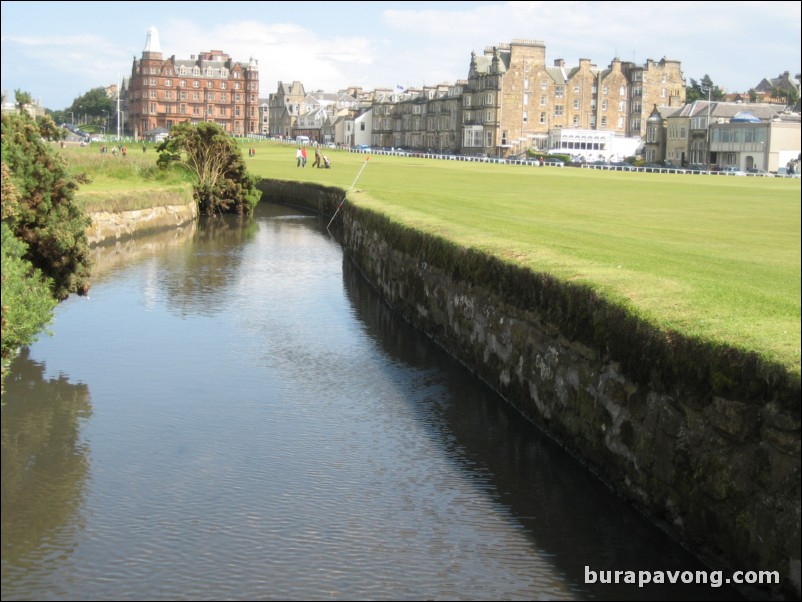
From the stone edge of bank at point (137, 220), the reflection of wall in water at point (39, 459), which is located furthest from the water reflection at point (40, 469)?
the stone edge of bank at point (137, 220)

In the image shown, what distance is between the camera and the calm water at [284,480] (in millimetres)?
9516

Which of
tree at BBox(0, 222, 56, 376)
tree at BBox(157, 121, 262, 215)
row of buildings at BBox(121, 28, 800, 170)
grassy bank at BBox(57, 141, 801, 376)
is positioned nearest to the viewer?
grassy bank at BBox(57, 141, 801, 376)

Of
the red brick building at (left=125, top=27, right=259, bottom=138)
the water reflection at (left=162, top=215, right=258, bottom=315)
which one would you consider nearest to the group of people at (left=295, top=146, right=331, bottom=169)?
the water reflection at (left=162, top=215, right=258, bottom=315)

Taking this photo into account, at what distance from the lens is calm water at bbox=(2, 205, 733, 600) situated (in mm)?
9516

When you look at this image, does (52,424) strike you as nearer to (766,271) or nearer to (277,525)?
(277,525)

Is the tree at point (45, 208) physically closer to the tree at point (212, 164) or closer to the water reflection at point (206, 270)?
the water reflection at point (206, 270)

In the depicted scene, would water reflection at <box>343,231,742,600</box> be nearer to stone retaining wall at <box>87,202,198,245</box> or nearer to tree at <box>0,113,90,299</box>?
tree at <box>0,113,90,299</box>

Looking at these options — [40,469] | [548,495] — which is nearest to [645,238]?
[548,495]

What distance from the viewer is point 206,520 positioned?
35.0ft

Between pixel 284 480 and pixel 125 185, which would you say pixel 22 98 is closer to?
pixel 284 480

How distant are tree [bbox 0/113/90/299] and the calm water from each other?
1.83 metres

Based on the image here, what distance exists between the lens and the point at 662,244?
65.8 feet

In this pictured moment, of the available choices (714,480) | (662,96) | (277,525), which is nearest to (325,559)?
(277,525)

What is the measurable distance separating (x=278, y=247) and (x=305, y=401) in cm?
2129
